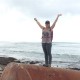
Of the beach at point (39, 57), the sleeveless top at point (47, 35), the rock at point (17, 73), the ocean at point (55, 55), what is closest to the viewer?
the rock at point (17, 73)

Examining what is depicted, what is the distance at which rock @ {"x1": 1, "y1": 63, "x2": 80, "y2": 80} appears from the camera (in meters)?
7.43

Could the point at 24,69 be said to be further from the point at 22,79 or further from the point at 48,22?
the point at 48,22

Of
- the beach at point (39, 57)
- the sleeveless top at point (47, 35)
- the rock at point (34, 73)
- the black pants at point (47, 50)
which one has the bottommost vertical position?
the beach at point (39, 57)

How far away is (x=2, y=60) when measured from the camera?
24.6m

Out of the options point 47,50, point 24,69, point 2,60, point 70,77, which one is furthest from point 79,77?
point 2,60

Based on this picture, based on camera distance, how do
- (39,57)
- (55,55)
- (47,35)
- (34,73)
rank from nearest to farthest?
1. (34,73)
2. (47,35)
3. (39,57)
4. (55,55)

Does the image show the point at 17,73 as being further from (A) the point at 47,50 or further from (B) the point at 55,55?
(B) the point at 55,55

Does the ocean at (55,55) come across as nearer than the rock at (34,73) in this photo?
No

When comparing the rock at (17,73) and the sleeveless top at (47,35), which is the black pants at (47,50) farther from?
the rock at (17,73)

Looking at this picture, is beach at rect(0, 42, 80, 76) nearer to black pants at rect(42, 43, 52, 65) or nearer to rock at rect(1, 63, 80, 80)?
black pants at rect(42, 43, 52, 65)

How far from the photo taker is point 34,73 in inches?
300

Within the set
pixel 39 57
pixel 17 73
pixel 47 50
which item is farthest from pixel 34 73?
pixel 39 57

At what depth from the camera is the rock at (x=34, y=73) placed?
743 centimetres

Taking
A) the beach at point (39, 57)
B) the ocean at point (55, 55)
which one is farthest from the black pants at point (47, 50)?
the ocean at point (55, 55)
